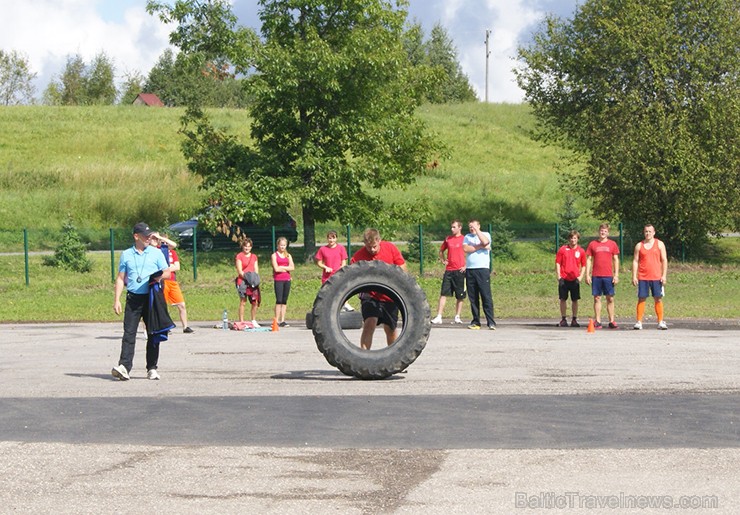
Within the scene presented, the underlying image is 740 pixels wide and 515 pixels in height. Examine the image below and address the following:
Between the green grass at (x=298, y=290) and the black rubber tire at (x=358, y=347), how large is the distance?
10.5 m

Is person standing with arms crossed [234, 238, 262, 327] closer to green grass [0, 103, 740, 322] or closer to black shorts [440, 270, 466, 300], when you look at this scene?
green grass [0, 103, 740, 322]

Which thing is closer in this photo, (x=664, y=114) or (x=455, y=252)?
(x=455, y=252)

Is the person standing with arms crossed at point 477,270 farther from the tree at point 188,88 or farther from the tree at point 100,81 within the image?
the tree at point 100,81

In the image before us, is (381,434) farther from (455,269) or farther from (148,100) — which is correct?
(148,100)

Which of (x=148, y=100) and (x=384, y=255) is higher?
(x=148, y=100)

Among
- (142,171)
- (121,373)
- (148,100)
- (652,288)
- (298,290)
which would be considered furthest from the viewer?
(148,100)

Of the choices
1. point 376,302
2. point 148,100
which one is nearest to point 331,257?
point 376,302

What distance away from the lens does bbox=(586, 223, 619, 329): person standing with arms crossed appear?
1967 cm

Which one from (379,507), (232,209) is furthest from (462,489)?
(232,209)

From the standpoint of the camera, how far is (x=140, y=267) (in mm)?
12828

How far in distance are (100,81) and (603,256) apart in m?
90.0

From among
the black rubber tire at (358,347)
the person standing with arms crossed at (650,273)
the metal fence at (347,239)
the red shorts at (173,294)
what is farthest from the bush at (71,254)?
the black rubber tire at (358,347)

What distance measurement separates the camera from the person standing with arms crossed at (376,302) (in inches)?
517

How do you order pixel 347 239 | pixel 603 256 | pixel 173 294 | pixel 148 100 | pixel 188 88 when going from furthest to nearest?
pixel 148 100, pixel 188 88, pixel 347 239, pixel 603 256, pixel 173 294
